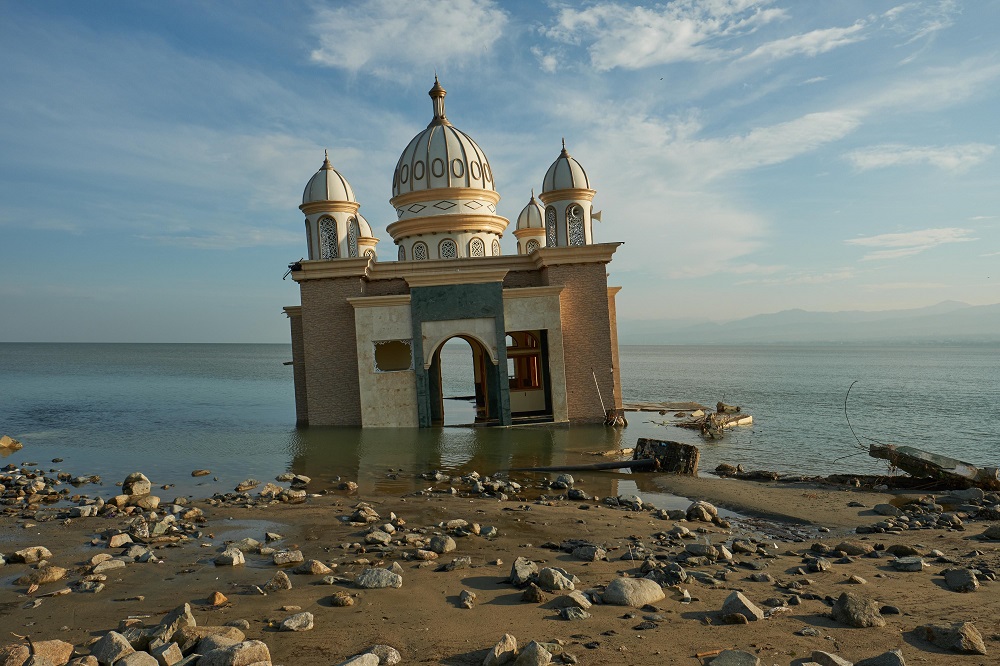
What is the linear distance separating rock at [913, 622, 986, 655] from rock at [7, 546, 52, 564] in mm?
8982

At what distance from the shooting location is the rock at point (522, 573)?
663 centimetres

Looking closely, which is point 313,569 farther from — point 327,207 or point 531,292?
point 327,207

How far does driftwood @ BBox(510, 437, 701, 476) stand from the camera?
14617 millimetres

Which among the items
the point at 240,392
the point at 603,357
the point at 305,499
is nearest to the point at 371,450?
the point at 305,499

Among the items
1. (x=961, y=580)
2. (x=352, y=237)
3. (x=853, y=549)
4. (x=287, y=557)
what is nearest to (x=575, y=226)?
(x=352, y=237)

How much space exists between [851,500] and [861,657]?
766 centimetres

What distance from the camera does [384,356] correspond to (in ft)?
89.6

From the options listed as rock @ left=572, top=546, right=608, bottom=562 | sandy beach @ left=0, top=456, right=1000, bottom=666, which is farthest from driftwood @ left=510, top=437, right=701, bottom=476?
rock @ left=572, top=546, right=608, bottom=562

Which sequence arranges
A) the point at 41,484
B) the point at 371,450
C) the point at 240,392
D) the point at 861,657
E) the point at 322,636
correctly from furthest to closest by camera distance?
the point at 240,392, the point at 371,450, the point at 41,484, the point at 322,636, the point at 861,657

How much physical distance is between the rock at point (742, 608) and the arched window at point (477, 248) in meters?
21.0

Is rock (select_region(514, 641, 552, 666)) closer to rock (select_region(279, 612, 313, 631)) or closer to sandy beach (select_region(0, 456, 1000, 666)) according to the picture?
sandy beach (select_region(0, 456, 1000, 666))

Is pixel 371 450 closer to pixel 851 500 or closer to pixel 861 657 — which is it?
pixel 851 500

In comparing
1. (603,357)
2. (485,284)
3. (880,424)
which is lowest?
(880,424)

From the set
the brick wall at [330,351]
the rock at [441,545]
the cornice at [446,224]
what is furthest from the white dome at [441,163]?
the rock at [441,545]
